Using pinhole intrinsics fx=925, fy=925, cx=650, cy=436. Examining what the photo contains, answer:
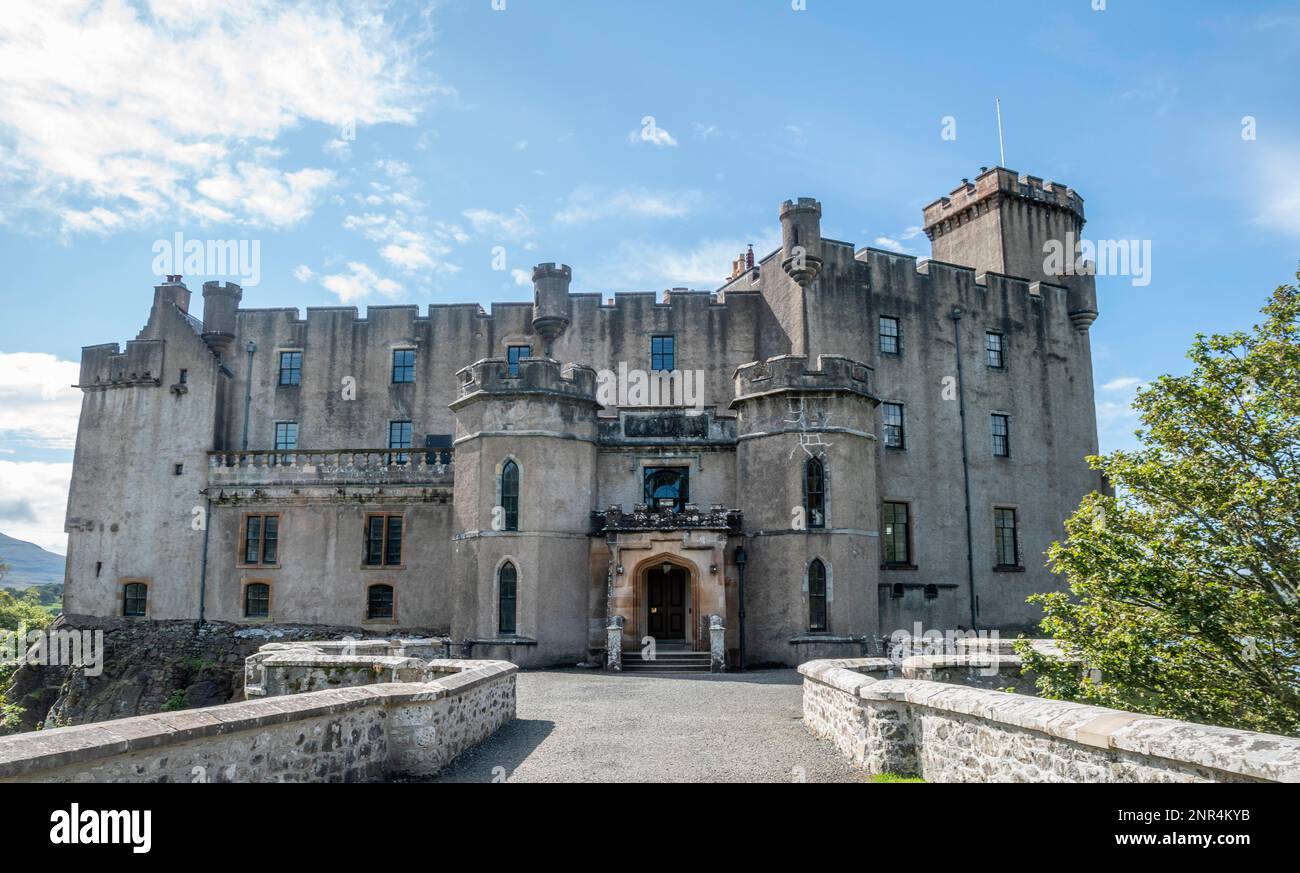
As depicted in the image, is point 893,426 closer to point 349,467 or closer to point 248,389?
point 349,467

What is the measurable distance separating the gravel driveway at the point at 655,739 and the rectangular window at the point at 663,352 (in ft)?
44.7

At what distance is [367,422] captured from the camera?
31.9m

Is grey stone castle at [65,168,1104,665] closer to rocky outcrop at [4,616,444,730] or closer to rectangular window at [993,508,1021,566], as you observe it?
rectangular window at [993,508,1021,566]

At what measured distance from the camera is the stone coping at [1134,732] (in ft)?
17.9

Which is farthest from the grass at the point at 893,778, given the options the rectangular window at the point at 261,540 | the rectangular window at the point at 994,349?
the rectangular window at the point at 994,349

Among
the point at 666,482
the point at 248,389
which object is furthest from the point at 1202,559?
the point at 248,389

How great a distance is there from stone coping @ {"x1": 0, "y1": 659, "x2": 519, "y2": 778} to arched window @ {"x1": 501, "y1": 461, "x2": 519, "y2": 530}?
13408 millimetres

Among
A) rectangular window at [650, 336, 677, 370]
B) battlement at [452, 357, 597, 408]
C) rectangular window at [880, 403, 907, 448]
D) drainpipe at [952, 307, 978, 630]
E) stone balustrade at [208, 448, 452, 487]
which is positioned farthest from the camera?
rectangular window at [650, 336, 677, 370]

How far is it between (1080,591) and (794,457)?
10.9 m

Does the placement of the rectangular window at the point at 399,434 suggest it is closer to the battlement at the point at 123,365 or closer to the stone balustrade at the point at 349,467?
the stone balustrade at the point at 349,467

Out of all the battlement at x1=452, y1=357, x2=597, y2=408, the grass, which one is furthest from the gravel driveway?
the battlement at x1=452, y1=357, x2=597, y2=408

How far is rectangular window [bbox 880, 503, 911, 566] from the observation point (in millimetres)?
29125

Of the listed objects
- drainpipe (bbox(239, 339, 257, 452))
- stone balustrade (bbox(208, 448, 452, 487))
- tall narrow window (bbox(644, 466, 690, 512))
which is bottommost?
tall narrow window (bbox(644, 466, 690, 512))
